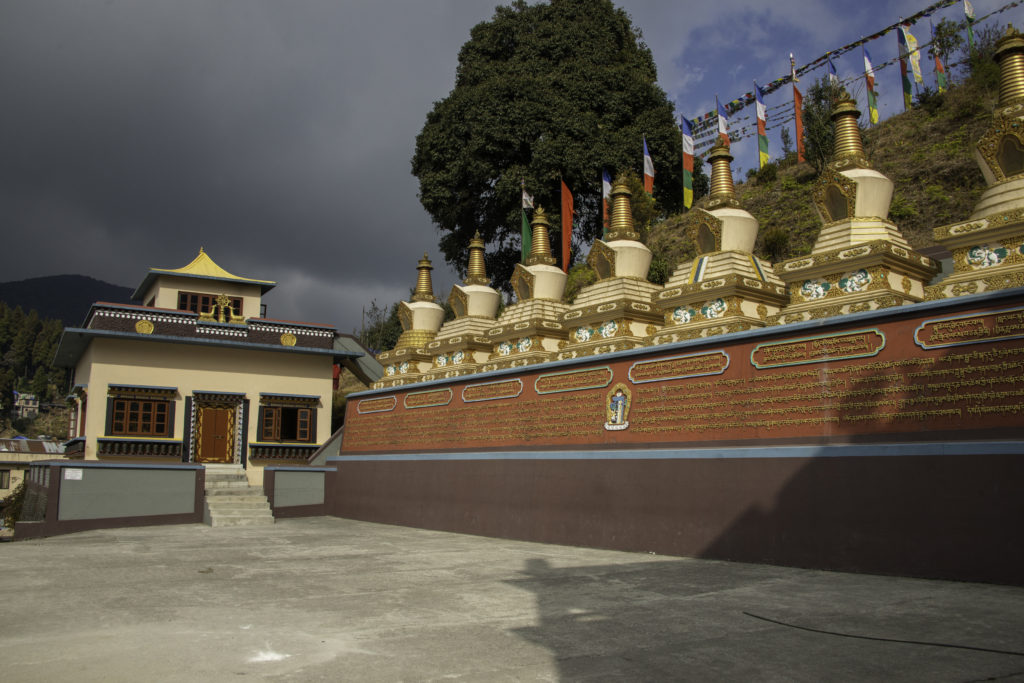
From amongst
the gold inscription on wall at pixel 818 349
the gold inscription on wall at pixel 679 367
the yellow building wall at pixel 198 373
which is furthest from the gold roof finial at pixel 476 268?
the gold inscription on wall at pixel 818 349

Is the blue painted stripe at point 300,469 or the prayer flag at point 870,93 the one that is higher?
the prayer flag at point 870,93

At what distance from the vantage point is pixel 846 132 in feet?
37.9

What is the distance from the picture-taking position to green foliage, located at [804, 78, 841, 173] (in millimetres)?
31141

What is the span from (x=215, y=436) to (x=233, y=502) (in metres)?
4.16

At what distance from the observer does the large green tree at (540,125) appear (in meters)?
29.0

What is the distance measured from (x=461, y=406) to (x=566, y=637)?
970 cm

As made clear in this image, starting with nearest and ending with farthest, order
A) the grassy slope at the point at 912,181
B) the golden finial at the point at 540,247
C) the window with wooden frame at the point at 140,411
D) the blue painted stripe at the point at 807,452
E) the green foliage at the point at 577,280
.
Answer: the blue painted stripe at the point at 807,452 < the golden finial at the point at 540,247 < the window with wooden frame at the point at 140,411 < the grassy slope at the point at 912,181 < the green foliage at the point at 577,280

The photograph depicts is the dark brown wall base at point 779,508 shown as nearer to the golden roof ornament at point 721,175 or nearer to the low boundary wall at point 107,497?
the golden roof ornament at point 721,175

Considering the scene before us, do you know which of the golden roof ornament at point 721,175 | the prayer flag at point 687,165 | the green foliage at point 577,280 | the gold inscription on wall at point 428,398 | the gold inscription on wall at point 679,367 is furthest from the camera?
the green foliage at point 577,280

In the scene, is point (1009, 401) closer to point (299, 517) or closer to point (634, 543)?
point (634, 543)

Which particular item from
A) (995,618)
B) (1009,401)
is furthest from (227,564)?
(1009,401)

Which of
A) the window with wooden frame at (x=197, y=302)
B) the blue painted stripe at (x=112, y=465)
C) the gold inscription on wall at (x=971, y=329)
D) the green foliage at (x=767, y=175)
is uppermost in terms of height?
the green foliage at (x=767, y=175)

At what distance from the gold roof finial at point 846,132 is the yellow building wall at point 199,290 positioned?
18168mm

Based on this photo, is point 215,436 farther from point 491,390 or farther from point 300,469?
point 491,390
